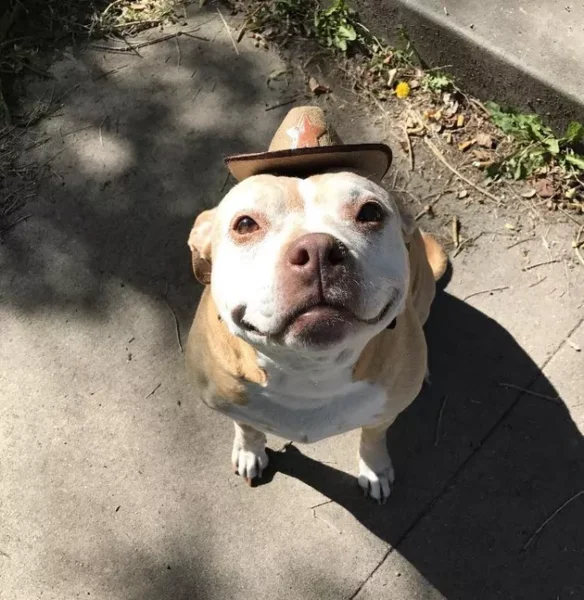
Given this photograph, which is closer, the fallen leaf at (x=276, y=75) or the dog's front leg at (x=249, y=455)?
the dog's front leg at (x=249, y=455)

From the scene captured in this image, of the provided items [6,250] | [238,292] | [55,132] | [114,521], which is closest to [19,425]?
[114,521]

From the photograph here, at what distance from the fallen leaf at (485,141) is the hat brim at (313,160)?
1.86 meters

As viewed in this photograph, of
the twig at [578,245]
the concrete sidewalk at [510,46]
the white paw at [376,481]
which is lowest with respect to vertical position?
the white paw at [376,481]

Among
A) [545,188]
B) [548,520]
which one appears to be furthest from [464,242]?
[548,520]

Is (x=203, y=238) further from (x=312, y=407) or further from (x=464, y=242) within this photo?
(x=464, y=242)

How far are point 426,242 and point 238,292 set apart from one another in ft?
5.20

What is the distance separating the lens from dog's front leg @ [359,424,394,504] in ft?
10.1

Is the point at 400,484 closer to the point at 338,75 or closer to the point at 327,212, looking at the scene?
the point at 327,212

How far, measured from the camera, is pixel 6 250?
3803 mm

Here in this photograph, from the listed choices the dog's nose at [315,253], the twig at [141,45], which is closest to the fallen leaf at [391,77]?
the twig at [141,45]

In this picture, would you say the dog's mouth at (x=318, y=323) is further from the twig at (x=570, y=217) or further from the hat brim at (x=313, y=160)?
the twig at (x=570, y=217)

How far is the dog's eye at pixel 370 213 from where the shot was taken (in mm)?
1960

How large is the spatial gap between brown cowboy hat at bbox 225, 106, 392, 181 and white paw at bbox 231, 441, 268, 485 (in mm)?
1408

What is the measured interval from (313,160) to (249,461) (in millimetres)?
1587
